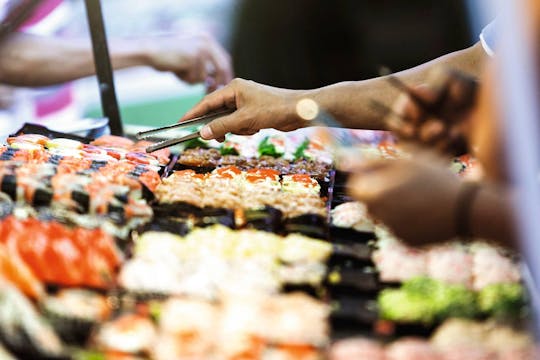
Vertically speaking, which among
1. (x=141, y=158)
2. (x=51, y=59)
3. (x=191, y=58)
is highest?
(x=191, y=58)

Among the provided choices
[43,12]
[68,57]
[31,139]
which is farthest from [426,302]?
[43,12]

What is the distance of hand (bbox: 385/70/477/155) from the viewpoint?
7.40ft

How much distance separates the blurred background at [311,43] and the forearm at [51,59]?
0.21 metres

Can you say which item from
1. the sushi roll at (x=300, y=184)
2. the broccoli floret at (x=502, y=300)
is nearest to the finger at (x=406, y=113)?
the broccoli floret at (x=502, y=300)

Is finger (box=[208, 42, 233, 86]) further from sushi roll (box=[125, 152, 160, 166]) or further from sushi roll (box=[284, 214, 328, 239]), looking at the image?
sushi roll (box=[284, 214, 328, 239])

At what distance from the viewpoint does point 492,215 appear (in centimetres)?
202

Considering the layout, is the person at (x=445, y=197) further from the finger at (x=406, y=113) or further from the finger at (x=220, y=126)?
the finger at (x=220, y=126)

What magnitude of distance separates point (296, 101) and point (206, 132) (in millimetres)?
507

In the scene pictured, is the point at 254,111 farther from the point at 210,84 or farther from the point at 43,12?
the point at 43,12

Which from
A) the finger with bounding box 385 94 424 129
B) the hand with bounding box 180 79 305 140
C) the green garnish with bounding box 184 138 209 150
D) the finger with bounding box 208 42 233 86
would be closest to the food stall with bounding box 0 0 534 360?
the hand with bounding box 180 79 305 140

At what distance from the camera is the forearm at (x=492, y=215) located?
6.63 feet

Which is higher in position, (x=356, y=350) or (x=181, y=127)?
(x=181, y=127)

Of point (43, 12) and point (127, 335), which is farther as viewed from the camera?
point (43, 12)

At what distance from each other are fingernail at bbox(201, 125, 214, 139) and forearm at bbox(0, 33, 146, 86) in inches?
64.8
